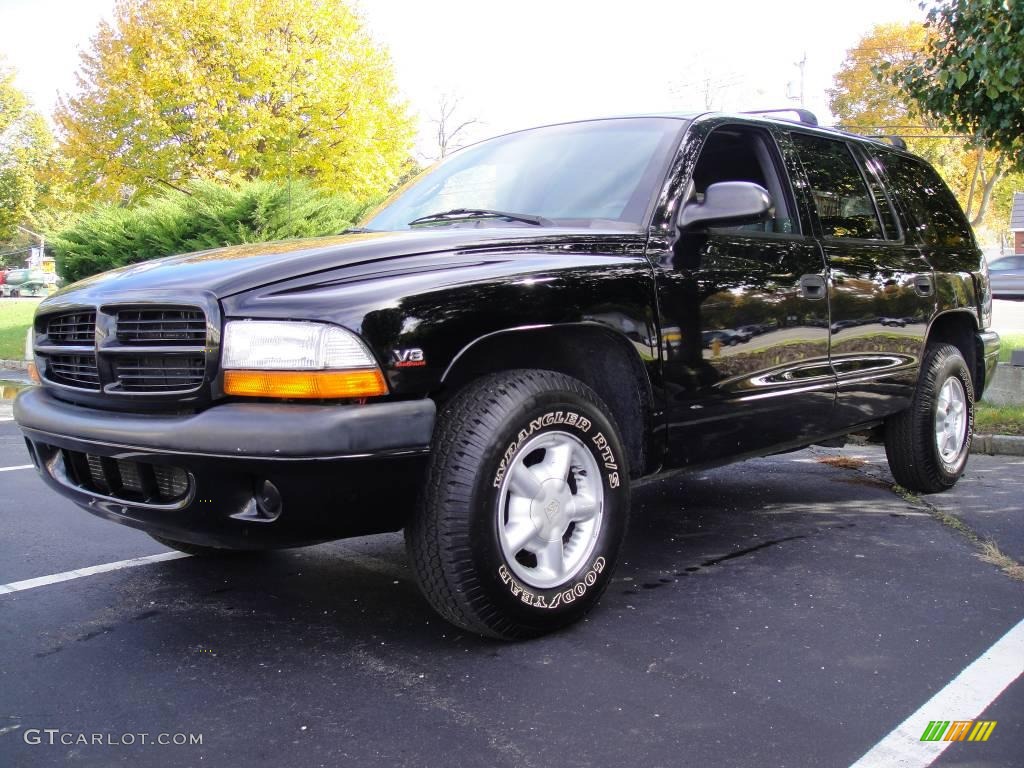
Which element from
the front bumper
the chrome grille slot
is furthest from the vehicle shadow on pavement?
the chrome grille slot

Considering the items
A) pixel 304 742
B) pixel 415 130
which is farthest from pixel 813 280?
pixel 415 130

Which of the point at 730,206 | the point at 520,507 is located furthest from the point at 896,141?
the point at 520,507

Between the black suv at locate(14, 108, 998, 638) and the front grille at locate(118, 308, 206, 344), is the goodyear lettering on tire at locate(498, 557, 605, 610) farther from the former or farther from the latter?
the front grille at locate(118, 308, 206, 344)

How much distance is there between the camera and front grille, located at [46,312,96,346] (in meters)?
3.26

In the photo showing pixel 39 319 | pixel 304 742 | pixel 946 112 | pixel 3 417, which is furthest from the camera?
pixel 3 417

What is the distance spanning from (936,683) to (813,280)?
1.95 m

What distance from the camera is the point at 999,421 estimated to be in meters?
7.66

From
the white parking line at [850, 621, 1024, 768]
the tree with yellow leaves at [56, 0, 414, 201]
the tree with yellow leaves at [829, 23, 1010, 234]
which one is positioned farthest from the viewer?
the tree with yellow leaves at [829, 23, 1010, 234]

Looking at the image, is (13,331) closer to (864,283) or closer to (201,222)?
(201,222)

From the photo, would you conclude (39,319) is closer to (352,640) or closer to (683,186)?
(352,640)

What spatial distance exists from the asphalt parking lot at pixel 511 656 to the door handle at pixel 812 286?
3.66 feet

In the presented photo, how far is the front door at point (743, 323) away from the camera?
12.3ft

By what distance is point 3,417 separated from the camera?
9.38m

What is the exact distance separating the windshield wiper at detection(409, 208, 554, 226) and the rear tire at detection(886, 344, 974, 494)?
2.58m
